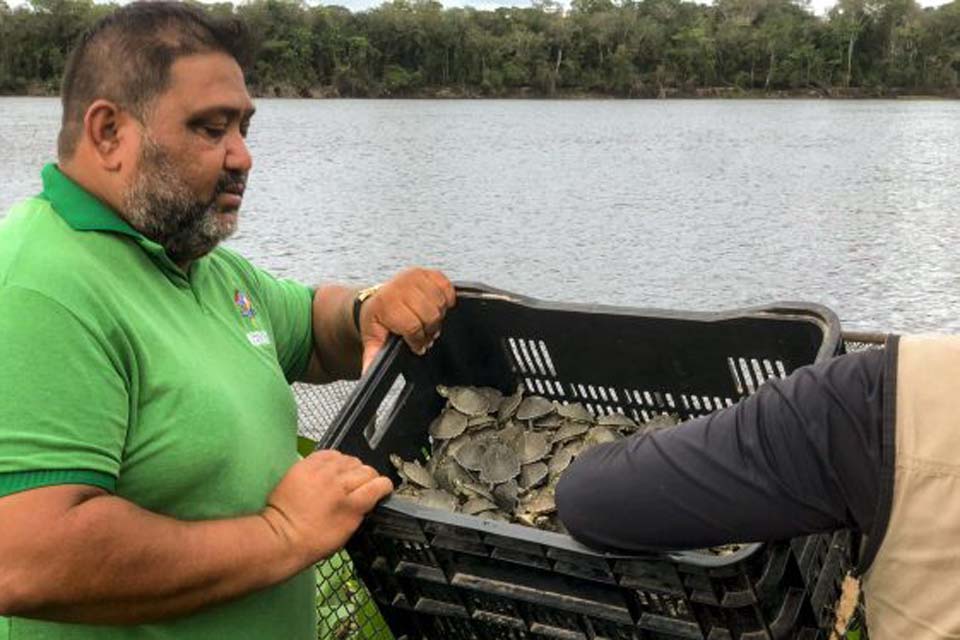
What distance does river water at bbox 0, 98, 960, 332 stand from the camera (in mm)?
15484

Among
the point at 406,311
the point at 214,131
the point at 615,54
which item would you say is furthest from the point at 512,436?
the point at 615,54

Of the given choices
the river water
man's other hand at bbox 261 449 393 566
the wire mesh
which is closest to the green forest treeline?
the river water

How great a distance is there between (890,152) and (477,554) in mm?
35074

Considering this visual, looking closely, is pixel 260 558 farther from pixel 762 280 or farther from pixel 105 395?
pixel 762 280

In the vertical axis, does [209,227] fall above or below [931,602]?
above

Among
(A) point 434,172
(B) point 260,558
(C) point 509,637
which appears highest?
(B) point 260,558

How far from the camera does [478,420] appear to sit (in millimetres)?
2729

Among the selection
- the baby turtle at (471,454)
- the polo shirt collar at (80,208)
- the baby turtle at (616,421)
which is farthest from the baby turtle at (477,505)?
the polo shirt collar at (80,208)

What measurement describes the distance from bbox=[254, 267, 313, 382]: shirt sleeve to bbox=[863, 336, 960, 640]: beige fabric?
1578 millimetres

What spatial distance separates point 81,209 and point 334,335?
0.88 metres

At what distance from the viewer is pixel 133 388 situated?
5.93ft

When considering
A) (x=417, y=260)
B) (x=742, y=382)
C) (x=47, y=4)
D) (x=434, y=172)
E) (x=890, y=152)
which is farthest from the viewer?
(x=47, y=4)

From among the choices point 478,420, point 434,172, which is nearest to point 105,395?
point 478,420

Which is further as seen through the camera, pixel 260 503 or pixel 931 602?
pixel 260 503
